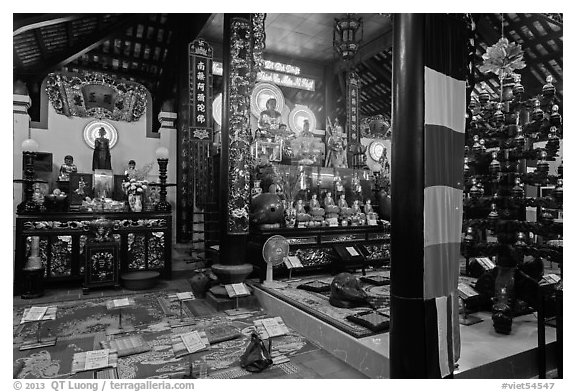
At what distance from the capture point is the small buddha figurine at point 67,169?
7.41m

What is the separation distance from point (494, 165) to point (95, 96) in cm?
806

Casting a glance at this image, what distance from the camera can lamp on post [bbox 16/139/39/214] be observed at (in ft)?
20.4

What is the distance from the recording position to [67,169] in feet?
24.8

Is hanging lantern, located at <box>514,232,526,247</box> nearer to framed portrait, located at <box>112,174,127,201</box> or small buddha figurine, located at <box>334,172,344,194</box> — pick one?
small buddha figurine, located at <box>334,172,344,194</box>

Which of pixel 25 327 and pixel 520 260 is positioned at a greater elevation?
pixel 520 260

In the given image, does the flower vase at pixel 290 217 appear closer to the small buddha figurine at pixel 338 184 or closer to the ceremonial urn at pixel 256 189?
the ceremonial urn at pixel 256 189

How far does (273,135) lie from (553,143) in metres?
5.57

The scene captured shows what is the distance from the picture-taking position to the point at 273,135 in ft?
27.5

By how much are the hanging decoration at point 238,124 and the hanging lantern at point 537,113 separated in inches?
144

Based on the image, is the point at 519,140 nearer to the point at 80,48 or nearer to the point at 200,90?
the point at 200,90

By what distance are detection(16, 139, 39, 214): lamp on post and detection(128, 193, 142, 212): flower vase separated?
151cm

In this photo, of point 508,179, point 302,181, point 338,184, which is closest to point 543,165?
point 508,179

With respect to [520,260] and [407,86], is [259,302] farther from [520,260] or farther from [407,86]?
[407,86]

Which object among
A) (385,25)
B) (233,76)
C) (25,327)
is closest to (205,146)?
(233,76)
